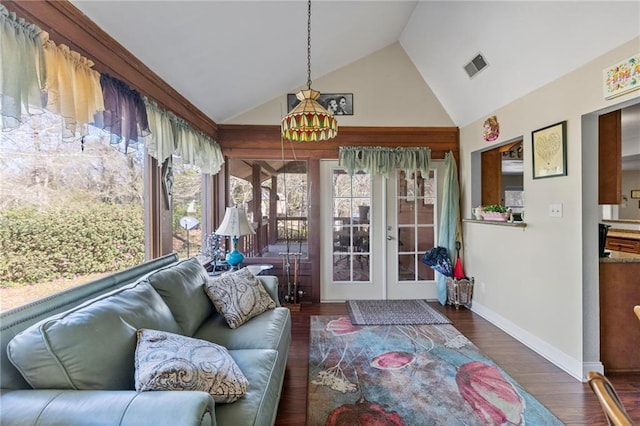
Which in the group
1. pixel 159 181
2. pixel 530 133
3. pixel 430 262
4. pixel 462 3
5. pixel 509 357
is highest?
pixel 462 3

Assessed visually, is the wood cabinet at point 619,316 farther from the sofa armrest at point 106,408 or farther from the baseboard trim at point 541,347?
the sofa armrest at point 106,408

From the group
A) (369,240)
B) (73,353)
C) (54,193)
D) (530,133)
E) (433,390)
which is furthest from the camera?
(369,240)

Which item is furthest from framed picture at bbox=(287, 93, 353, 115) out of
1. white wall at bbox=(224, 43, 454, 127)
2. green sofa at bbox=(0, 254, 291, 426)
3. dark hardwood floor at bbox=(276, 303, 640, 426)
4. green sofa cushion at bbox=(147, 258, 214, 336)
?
green sofa at bbox=(0, 254, 291, 426)

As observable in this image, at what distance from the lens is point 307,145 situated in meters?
4.04

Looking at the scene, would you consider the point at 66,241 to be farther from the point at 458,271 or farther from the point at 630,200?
the point at 630,200

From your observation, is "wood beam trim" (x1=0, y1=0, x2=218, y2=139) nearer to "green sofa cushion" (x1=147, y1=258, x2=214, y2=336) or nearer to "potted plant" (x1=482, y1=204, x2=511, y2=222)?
"green sofa cushion" (x1=147, y1=258, x2=214, y2=336)

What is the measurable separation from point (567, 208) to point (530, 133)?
2.71 feet

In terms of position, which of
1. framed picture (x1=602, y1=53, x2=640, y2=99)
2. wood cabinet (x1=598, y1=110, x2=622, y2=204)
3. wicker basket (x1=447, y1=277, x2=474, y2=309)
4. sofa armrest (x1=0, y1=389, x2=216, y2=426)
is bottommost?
wicker basket (x1=447, y1=277, x2=474, y2=309)

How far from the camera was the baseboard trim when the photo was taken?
2.32 metres

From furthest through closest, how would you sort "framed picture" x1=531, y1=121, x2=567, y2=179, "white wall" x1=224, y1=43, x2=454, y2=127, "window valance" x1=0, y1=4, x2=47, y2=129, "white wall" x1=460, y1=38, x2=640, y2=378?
"white wall" x1=224, y1=43, x2=454, y2=127, "framed picture" x1=531, y1=121, x2=567, y2=179, "white wall" x1=460, y1=38, x2=640, y2=378, "window valance" x1=0, y1=4, x2=47, y2=129

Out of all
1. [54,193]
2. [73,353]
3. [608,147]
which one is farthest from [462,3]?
[73,353]

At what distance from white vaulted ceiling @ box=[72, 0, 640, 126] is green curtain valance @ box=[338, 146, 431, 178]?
28.5 inches

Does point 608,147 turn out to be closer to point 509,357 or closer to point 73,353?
point 509,357

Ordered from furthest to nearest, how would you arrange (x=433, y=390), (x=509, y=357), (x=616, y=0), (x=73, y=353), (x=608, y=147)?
1. (x=509, y=357)
2. (x=608, y=147)
3. (x=433, y=390)
4. (x=616, y=0)
5. (x=73, y=353)
